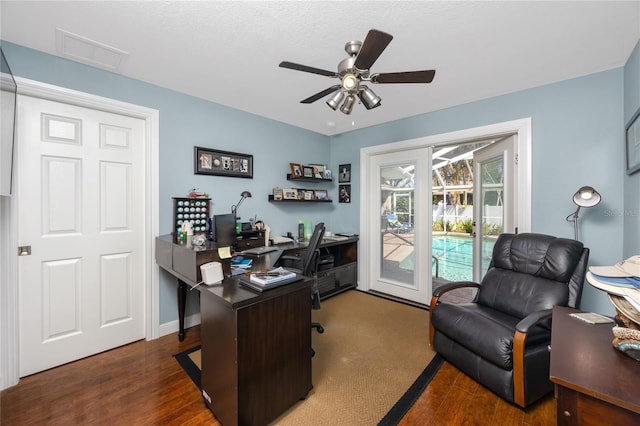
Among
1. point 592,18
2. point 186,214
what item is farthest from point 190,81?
point 592,18

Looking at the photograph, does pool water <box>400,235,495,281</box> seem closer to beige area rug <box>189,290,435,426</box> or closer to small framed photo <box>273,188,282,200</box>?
beige area rug <box>189,290,435,426</box>

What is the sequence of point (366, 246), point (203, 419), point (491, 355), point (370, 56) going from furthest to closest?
point (366, 246) < point (491, 355) < point (203, 419) < point (370, 56)

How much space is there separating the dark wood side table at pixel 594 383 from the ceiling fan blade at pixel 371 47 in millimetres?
1536

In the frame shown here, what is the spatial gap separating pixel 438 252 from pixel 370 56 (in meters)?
5.99

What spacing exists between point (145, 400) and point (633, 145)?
390 centimetres

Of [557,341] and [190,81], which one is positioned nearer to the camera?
[557,341]

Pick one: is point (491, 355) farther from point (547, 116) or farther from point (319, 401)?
point (547, 116)

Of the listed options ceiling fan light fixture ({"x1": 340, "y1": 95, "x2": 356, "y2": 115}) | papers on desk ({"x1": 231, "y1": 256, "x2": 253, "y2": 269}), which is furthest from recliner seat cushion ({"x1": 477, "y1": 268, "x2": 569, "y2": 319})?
papers on desk ({"x1": 231, "y1": 256, "x2": 253, "y2": 269})

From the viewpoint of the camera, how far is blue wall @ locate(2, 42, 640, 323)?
2.10 m

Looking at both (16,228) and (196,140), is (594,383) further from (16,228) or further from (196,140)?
(16,228)

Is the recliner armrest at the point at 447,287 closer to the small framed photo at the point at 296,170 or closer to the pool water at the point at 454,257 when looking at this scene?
the pool water at the point at 454,257

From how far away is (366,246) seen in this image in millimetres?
3910

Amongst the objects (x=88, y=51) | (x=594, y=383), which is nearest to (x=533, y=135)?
(x=594, y=383)

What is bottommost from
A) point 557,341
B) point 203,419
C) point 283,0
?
point 203,419
